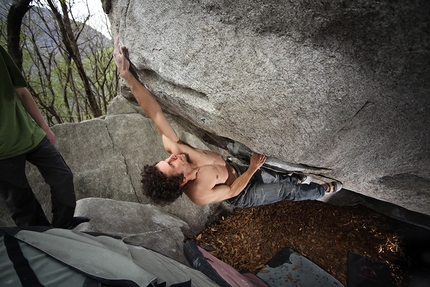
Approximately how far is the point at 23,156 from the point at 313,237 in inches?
182

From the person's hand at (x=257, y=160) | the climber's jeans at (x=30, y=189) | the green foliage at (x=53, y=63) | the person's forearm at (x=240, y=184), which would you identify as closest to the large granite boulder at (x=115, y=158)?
the climber's jeans at (x=30, y=189)

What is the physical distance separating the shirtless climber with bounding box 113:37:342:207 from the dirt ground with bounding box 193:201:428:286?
147cm

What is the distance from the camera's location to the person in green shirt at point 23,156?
7.04 feet

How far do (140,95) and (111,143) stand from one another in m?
2.41

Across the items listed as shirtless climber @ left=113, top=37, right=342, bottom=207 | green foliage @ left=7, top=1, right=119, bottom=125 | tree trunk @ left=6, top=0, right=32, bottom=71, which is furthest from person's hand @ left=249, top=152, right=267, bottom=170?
green foliage @ left=7, top=1, right=119, bottom=125

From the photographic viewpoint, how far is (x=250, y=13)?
147cm

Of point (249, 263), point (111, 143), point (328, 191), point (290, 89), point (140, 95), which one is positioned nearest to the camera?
point (290, 89)

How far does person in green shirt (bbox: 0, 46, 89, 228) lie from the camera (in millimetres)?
2146

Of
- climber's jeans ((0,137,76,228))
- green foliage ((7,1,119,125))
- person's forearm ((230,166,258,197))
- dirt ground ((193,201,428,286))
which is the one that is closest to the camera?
climber's jeans ((0,137,76,228))

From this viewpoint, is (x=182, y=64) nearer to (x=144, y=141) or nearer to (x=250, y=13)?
(x=250, y=13)

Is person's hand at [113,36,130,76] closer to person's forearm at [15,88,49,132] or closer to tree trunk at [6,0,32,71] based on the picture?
person's forearm at [15,88,49,132]

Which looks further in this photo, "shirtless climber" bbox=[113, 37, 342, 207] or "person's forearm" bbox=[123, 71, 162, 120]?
"shirtless climber" bbox=[113, 37, 342, 207]

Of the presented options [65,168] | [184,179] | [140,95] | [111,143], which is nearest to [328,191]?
[184,179]

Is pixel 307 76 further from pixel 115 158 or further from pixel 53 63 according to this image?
pixel 53 63
